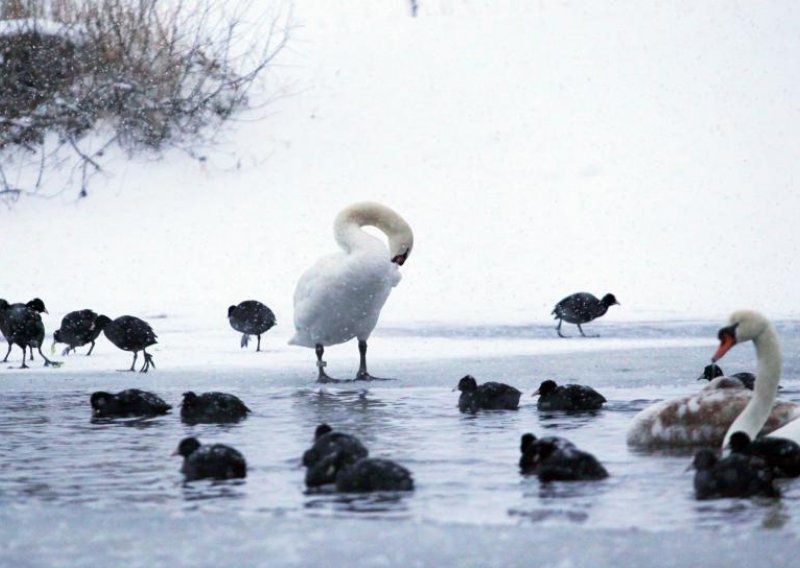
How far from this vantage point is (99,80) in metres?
25.7

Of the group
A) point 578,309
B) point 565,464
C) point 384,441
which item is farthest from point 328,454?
point 578,309

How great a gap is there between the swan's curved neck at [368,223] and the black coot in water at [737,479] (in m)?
5.23

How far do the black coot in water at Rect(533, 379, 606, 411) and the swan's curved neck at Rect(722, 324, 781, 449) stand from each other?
202 centimetres

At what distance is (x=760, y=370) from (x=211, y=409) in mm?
3153

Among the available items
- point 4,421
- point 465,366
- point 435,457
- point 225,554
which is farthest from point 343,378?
point 225,554

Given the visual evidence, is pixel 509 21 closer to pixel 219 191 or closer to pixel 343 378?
pixel 219 191

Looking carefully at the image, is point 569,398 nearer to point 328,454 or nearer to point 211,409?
point 211,409

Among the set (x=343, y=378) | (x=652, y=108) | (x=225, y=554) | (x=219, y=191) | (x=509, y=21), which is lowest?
(x=225, y=554)

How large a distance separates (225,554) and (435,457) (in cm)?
233

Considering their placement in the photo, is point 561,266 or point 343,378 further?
point 561,266

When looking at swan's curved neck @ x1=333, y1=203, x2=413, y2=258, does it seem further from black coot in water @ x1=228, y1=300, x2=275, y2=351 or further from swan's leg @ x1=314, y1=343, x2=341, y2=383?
black coot in water @ x1=228, y1=300, x2=275, y2=351

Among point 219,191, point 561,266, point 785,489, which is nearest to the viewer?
point 785,489

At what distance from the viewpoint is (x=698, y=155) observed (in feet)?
80.5

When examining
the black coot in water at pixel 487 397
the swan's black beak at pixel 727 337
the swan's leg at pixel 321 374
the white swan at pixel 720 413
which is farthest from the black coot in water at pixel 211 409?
the swan's black beak at pixel 727 337
